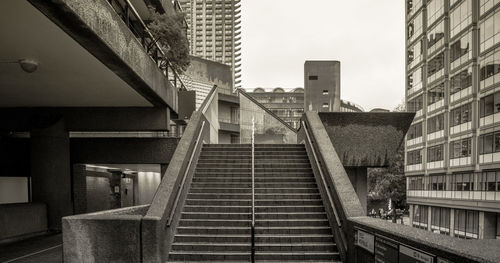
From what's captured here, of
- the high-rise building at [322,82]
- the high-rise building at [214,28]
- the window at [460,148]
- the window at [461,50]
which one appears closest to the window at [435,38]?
the window at [461,50]

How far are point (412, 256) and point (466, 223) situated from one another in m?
35.8

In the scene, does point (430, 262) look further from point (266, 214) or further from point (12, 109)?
point (12, 109)

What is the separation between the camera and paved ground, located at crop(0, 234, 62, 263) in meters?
8.21

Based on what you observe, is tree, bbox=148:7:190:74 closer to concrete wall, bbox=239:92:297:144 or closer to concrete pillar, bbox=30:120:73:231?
concrete pillar, bbox=30:120:73:231

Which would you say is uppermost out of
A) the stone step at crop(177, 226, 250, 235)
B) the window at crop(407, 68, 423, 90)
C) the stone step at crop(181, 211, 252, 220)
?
the window at crop(407, 68, 423, 90)

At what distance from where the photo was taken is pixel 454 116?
124ft

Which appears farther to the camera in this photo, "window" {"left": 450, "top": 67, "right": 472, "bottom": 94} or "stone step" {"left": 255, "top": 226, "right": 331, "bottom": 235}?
"window" {"left": 450, "top": 67, "right": 472, "bottom": 94}

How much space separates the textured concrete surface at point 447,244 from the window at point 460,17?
116 ft

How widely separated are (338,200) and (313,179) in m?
2.33

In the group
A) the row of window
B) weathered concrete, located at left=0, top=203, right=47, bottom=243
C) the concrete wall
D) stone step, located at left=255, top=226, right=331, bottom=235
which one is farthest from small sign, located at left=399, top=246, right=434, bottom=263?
the row of window

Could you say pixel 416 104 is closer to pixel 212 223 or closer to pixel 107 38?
pixel 212 223

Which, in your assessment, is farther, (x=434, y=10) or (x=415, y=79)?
(x=415, y=79)

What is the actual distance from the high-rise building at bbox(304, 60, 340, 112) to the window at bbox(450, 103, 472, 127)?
2147 cm

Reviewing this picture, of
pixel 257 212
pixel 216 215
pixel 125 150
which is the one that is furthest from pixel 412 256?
pixel 125 150
